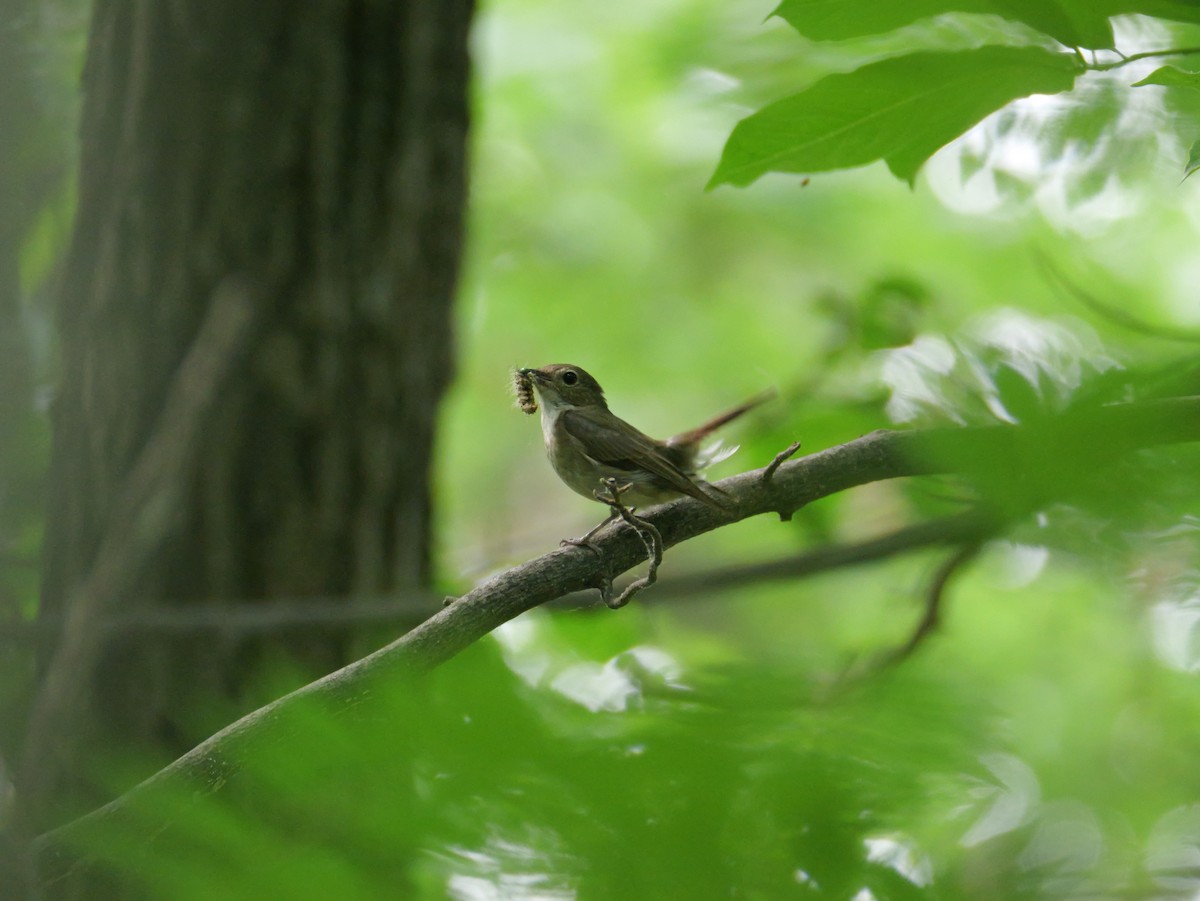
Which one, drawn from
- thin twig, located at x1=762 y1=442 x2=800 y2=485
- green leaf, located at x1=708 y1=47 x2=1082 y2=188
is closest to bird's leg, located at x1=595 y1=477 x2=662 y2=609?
thin twig, located at x1=762 y1=442 x2=800 y2=485

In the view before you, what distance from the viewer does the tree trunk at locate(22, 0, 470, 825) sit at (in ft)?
10.7

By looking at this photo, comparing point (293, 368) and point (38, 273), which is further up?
point (38, 273)

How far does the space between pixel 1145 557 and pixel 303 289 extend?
3135 millimetres

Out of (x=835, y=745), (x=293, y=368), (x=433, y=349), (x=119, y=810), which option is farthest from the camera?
(x=433, y=349)

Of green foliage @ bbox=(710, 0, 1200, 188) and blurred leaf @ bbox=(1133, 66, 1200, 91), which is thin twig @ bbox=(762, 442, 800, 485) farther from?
blurred leaf @ bbox=(1133, 66, 1200, 91)

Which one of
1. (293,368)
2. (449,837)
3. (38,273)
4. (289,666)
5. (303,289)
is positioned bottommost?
(449,837)

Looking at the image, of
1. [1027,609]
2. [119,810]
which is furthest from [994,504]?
[1027,609]

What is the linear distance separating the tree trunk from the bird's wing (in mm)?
1102

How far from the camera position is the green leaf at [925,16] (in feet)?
3.89

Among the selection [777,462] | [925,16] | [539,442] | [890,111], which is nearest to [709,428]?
[539,442]

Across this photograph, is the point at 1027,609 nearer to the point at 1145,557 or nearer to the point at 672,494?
the point at 672,494

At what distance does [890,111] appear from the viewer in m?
1.30

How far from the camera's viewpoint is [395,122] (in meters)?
3.74

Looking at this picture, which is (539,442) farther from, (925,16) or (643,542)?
(925,16)
